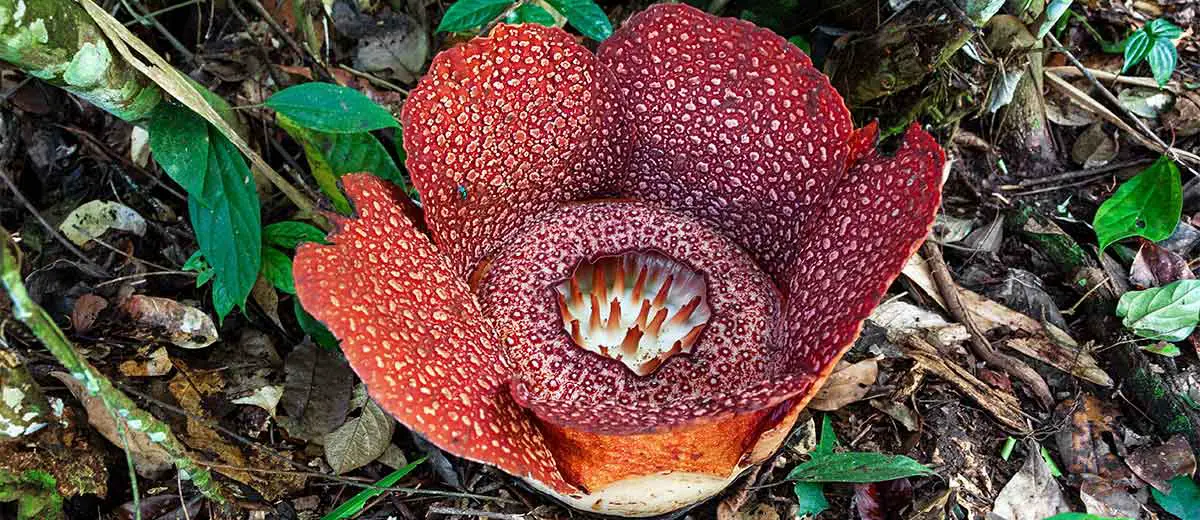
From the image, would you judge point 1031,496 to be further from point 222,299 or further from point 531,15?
point 222,299

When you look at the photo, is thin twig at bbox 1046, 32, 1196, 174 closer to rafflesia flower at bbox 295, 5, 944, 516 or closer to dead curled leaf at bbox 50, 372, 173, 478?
rafflesia flower at bbox 295, 5, 944, 516

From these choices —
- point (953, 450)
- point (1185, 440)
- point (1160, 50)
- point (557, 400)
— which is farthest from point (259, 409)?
point (1160, 50)

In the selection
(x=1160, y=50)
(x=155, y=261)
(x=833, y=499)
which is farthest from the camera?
(x=1160, y=50)

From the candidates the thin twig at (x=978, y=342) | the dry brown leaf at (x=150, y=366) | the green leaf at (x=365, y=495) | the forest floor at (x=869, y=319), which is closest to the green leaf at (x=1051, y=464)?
the forest floor at (x=869, y=319)

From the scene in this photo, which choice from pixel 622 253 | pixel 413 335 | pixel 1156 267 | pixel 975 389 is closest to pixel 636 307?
pixel 622 253

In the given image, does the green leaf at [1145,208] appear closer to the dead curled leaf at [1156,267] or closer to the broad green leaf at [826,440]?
the dead curled leaf at [1156,267]

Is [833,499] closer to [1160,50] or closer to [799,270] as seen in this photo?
[799,270]
